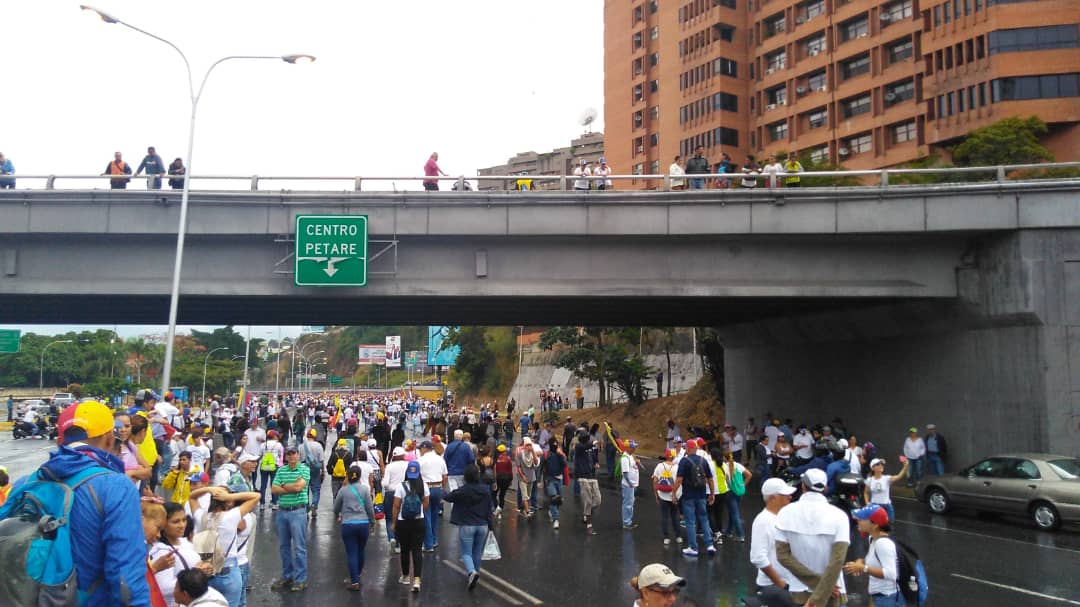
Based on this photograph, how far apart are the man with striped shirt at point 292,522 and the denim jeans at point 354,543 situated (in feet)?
1.79

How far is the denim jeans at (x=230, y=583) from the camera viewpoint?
6589 mm

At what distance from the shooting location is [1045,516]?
14609mm

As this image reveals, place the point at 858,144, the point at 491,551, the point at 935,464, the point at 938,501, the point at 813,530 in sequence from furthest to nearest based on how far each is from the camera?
1. the point at 858,144
2. the point at 935,464
3. the point at 938,501
4. the point at 491,551
5. the point at 813,530

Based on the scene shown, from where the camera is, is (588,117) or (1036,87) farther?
(588,117)

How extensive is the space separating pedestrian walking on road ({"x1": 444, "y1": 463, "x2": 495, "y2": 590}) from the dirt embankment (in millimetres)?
26604

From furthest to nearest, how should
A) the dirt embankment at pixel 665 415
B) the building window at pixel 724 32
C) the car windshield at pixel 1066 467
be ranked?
the building window at pixel 724 32, the dirt embankment at pixel 665 415, the car windshield at pixel 1066 467

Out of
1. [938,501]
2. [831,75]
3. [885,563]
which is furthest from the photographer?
[831,75]

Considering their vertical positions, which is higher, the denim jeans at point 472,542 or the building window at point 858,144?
the building window at point 858,144

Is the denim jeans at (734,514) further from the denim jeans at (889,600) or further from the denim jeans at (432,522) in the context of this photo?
the denim jeans at (889,600)

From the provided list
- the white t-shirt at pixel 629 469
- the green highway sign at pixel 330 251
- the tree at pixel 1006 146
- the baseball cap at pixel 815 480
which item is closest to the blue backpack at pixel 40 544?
the baseball cap at pixel 815 480

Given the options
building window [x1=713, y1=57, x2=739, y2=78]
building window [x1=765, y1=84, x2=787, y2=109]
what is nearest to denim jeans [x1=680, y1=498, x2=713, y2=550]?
building window [x1=765, y1=84, x2=787, y2=109]

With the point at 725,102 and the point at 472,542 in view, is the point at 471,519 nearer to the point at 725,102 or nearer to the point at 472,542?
the point at 472,542

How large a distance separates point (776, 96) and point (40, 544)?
208ft

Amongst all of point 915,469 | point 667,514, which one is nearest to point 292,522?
point 667,514
